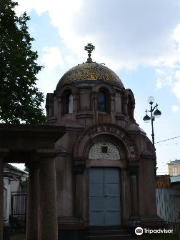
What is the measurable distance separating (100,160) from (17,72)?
608 centimetres

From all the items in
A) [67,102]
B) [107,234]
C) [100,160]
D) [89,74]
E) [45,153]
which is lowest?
[107,234]

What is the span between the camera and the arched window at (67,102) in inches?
807

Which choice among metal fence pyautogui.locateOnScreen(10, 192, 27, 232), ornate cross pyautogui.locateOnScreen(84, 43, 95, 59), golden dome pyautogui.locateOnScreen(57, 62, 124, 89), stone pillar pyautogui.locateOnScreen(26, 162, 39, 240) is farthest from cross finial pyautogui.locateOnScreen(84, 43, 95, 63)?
stone pillar pyautogui.locateOnScreen(26, 162, 39, 240)

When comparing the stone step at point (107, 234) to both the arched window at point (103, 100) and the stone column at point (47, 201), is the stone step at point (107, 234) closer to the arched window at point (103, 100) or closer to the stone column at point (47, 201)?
the arched window at point (103, 100)

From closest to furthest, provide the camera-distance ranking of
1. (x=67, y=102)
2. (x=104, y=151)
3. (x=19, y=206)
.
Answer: (x=104, y=151), (x=67, y=102), (x=19, y=206)

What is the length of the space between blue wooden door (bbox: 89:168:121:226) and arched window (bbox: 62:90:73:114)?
4.23m

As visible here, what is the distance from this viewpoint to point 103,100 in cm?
2038

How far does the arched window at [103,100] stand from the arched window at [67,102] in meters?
1.65

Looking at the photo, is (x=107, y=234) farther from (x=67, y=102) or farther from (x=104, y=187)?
(x=67, y=102)

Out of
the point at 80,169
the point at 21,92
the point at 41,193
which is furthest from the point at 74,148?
the point at 41,193

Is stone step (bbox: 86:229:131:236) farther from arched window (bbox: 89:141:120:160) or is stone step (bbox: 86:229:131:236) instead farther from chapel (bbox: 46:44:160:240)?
arched window (bbox: 89:141:120:160)

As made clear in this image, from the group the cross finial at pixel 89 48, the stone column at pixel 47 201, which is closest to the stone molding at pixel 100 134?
the cross finial at pixel 89 48

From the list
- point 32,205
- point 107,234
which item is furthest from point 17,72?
point 107,234

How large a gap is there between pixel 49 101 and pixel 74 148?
4.99 metres
